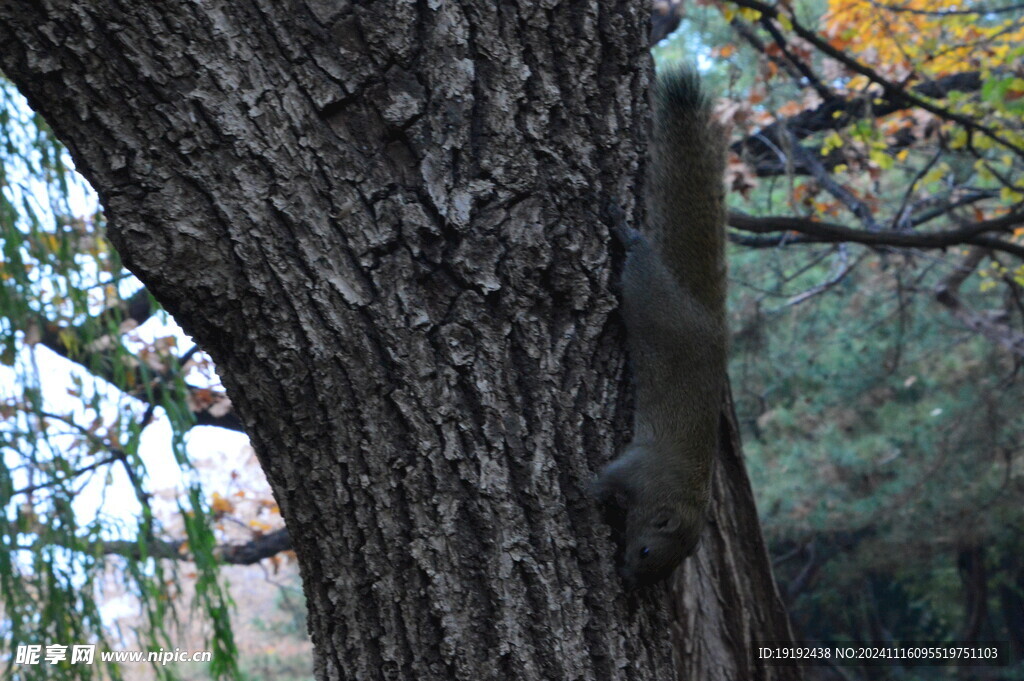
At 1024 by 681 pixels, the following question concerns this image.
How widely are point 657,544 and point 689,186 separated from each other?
0.57m

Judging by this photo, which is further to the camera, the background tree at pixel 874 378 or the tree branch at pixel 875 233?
the background tree at pixel 874 378

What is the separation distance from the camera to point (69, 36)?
962mm

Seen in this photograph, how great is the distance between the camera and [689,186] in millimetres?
1454

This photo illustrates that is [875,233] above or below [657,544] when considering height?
above

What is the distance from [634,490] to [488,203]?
0.49 meters

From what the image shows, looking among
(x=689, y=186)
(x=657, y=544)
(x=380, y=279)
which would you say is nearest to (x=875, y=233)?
(x=689, y=186)

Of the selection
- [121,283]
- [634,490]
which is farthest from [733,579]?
[121,283]

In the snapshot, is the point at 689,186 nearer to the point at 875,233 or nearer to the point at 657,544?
the point at 657,544

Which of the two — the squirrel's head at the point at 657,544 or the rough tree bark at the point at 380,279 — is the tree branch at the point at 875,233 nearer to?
the squirrel's head at the point at 657,544

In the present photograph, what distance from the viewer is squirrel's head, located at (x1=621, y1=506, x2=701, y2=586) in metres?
1.12

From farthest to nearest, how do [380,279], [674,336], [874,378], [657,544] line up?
[874,378], [674,336], [657,544], [380,279]

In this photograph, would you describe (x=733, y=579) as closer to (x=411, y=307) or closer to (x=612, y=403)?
(x=612, y=403)

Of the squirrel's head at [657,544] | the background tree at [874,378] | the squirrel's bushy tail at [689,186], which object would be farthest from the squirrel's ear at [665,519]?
the background tree at [874,378]

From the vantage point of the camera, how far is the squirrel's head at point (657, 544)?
112 centimetres
